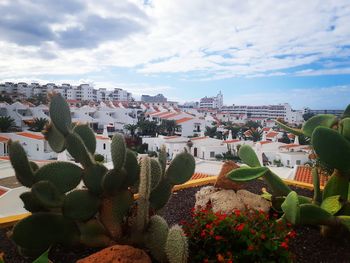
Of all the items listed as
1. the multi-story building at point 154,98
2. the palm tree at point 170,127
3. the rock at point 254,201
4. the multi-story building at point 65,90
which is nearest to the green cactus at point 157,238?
the rock at point 254,201

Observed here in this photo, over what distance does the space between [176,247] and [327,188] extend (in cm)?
188

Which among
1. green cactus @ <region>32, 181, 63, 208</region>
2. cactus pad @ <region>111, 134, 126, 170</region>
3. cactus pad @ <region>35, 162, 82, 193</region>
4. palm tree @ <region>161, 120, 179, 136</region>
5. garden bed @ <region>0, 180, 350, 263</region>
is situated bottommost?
palm tree @ <region>161, 120, 179, 136</region>

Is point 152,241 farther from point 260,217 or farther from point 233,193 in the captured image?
point 233,193

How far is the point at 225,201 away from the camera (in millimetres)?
3543

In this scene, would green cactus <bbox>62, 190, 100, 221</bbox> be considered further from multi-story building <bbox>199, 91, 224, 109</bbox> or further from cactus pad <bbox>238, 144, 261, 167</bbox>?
multi-story building <bbox>199, 91, 224, 109</bbox>

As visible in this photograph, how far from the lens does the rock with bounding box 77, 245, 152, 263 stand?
2.31 m

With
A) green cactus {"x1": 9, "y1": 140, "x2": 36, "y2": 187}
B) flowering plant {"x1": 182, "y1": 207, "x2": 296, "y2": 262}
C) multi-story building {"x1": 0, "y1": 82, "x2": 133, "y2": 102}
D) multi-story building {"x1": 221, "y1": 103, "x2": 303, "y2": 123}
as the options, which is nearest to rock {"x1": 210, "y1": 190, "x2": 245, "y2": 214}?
flowering plant {"x1": 182, "y1": 207, "x2": 296, "y2": 262}

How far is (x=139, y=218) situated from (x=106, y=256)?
0.51 metres

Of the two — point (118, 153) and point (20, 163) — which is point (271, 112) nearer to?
point (118, 153)

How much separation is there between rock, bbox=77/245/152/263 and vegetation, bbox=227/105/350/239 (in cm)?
128

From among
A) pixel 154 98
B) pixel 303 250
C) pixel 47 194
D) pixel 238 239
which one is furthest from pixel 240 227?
pixel 154 98

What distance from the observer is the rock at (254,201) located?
360 centimetres

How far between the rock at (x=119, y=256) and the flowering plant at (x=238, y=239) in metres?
0.51

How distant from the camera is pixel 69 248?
306cm
